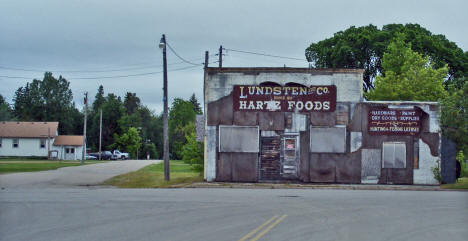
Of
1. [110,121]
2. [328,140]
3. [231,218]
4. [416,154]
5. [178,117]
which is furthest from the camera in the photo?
[178,117]

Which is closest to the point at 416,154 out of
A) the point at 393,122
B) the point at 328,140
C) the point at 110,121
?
the point at 393,122

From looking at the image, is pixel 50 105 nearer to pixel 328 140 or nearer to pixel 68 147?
pixel 68 147

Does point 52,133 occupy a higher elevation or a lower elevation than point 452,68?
lower

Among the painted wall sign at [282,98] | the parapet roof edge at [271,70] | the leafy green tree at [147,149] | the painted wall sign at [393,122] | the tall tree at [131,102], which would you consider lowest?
the leafy green tree at [147,149]

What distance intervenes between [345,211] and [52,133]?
7695cm

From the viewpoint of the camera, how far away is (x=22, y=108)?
112m

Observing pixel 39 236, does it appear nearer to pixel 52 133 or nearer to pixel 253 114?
pixel 253 114

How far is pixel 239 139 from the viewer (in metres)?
27.0

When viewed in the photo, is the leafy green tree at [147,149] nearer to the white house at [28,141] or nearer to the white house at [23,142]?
the white house at [28,141]

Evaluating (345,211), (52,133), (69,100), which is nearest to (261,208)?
(345,211)

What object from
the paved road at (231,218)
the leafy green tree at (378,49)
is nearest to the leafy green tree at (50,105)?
the leafy green tree at (378,49)

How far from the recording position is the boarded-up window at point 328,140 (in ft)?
87.8

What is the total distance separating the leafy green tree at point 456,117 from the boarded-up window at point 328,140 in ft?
16.1

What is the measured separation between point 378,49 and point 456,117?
1520 inches
